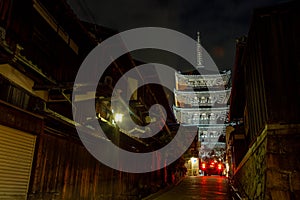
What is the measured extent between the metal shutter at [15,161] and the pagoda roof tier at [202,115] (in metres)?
55.7

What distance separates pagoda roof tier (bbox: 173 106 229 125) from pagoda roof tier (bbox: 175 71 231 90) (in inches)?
248

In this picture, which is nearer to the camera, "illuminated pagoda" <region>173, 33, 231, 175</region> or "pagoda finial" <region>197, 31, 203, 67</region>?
"illuminated pagoda" <region>173, 33, 231, 175</region>

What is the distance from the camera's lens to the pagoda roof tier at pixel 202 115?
6106 cm

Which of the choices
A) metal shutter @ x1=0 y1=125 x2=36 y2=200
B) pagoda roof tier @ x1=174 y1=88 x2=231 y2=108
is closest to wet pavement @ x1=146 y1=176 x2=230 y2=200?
metal shutter @ x1=0 y1=125 x2=36 y2=200

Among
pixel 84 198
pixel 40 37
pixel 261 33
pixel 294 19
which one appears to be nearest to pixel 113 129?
pixel 84 198

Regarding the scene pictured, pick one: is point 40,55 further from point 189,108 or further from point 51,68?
point 189,108

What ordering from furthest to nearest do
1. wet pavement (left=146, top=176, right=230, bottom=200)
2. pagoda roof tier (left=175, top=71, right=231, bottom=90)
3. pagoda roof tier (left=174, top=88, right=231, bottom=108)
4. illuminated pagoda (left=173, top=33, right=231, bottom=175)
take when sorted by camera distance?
1. pagoda roof tier (left=175, top=71, right=231, bottom=90)
2. pagoda roof tier (left=174, top=88, right=231, bottom=108)
3. illuminated pagoda (left=173, top=33, right=231, bottom=175)
4. wet pavement (left=146, top=176, right=230, bottom=200)

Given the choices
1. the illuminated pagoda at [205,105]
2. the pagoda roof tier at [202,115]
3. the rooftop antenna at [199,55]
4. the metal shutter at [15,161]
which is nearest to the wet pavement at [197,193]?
the metal shutter at [15,161]

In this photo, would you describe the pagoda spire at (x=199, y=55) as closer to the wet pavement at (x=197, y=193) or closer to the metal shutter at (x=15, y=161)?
the wet pavement at (x=197, y=193)

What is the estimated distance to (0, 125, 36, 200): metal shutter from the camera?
7.19 metres

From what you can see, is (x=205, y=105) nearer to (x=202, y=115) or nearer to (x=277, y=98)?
(x=202, y=115)

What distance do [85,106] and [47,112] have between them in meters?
3.29

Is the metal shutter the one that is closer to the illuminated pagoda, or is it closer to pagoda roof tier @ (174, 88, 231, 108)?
the illuminated pagoda

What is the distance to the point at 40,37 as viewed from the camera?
9.71m
